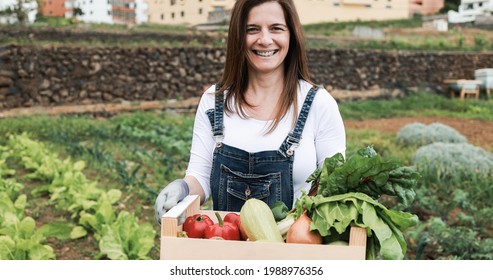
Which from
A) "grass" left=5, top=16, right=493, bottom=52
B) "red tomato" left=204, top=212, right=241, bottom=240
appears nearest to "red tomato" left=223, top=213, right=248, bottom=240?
"red tomato" left=204, top=212, right=241, bottom=240

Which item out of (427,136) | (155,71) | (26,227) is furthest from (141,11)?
(26,227)

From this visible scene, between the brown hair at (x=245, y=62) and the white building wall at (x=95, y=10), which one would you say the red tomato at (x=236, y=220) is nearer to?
the brown hair at (x=245, y=62)

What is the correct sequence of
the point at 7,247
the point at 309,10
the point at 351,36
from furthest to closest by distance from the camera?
the point at 351,36 < the point at 309,10 < the point at 7,247

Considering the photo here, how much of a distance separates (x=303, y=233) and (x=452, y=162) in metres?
4.21

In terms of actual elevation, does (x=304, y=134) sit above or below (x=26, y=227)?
above

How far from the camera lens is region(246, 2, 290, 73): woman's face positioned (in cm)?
164

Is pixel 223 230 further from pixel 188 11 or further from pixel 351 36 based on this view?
pixel 351 36

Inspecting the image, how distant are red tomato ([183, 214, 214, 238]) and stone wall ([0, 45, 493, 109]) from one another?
7990 mm

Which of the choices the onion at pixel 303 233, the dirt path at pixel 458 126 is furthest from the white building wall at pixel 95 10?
the onion at pixel 303 233

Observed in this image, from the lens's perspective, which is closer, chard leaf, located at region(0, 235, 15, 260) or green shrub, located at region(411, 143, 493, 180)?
chard leaf, located at region(0, 235, 15, 260)

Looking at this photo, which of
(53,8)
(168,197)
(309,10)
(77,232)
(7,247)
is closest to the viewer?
(168,197)

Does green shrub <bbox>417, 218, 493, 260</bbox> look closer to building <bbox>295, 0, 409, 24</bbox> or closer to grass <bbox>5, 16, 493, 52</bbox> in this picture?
building <bbox>295, 0, 409, 24</bbox>

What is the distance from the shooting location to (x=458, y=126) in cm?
794

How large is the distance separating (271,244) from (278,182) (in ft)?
1.57
